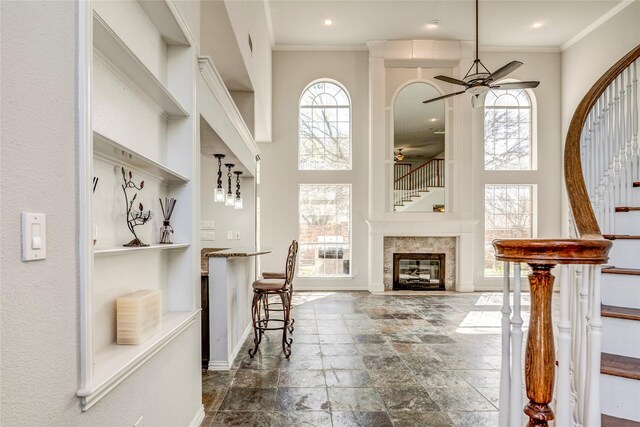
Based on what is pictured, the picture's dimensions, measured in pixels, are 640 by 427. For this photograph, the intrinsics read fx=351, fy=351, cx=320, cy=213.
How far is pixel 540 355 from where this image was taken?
0.94 meters

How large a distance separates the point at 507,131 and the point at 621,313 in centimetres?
641

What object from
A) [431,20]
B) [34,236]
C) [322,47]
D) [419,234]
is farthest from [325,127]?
[34,236]

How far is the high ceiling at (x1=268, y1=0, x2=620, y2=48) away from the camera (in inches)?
227

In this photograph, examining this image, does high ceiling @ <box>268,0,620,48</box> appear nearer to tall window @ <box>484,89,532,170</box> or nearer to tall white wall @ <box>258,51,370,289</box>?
tall white wall @ <box>258,51,370,289</box>

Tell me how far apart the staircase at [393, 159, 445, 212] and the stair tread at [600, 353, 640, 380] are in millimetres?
5312

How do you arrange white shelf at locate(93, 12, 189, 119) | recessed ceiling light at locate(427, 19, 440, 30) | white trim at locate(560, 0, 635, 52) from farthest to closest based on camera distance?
recessed ceiling light at locate(427, 19, 440, 30)
white trim at locate(560, 0, 635, 52)
white shelf at locate(93, 12, 189, 119)

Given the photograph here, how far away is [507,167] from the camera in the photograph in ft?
23.3

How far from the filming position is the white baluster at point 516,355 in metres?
1.05

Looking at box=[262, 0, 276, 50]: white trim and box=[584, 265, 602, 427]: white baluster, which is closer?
box=[584, 265, 602, 427]: white baluster

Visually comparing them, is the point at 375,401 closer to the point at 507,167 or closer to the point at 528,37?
the point at 507,167

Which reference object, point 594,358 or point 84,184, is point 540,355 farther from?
point 84,184

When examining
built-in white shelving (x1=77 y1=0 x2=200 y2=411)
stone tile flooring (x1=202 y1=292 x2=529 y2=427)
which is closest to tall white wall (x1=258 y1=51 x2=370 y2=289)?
stone tile flooring (x1=202 y1=292 x2=529 y2=427)

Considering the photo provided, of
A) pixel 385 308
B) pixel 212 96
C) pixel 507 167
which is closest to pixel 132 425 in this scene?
pixel 212 96

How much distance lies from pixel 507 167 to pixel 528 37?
2.49 meters
